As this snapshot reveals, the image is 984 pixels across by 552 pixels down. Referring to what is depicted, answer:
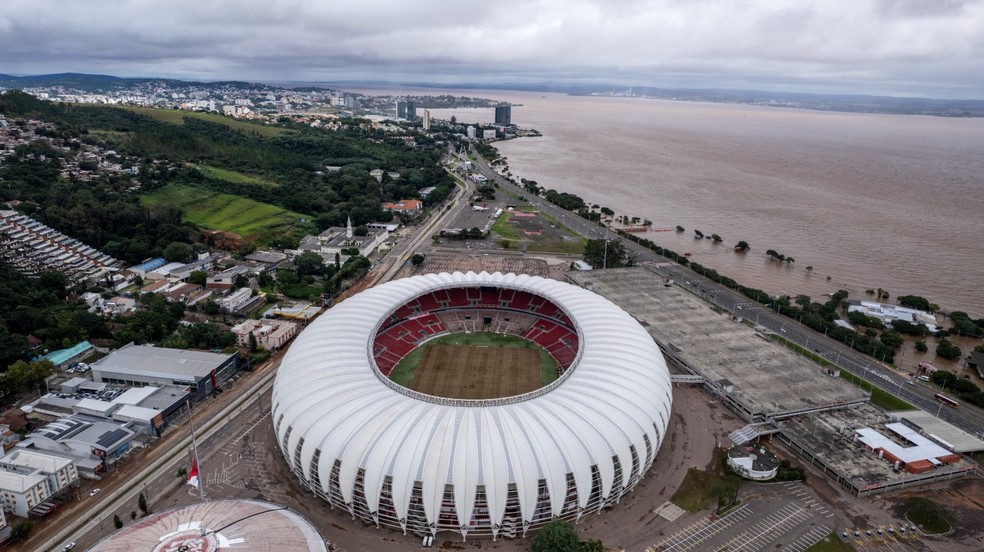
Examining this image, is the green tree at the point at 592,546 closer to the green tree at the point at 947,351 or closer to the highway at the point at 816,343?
the highway at the point at 816,343

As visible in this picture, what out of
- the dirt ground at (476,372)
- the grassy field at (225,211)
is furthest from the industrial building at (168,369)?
the grassy field at (225,211)

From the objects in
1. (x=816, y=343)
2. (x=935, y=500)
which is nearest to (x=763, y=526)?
(x=935, y=500)

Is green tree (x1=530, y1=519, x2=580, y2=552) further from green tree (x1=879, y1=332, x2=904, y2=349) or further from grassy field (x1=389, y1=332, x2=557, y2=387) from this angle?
green tree (x1=879, y1=332, x2=904, y2=349)

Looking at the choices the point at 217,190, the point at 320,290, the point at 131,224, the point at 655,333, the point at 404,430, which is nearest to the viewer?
the point at 404,430

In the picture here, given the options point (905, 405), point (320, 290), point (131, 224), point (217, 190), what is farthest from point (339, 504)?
point (217, 190)

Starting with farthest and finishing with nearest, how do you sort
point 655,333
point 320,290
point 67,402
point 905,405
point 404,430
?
1. point 320,290
2. point 655,333
3. point 905,405
4. point 67,402
5. point 404,430

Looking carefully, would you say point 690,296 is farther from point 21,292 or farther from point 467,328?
point 21,292
